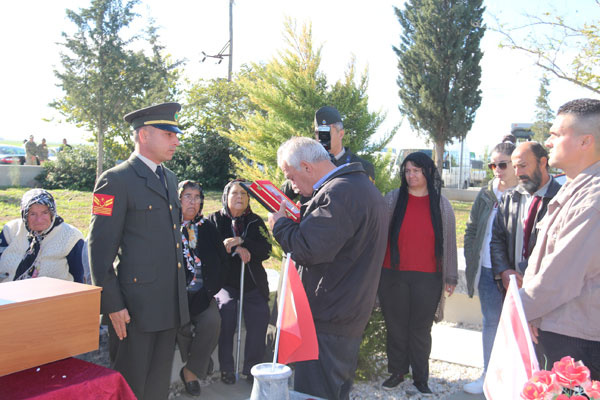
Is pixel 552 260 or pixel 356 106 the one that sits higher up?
pixel 356 106

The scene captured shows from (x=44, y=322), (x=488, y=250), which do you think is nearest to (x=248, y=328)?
(x=488, y=250)

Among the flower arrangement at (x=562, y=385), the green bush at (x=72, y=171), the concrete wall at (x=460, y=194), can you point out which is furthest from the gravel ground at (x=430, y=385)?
the concrete wall at (x=460, y=194)

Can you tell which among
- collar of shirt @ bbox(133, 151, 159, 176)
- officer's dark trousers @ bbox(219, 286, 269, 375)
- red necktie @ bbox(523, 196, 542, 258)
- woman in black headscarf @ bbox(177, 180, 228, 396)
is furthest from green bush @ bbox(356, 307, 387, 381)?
collar of shirt @ bbox(133, 151, 159, 176)

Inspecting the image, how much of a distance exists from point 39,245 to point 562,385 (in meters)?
3.58

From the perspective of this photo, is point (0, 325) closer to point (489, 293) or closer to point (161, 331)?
point (161, 331)

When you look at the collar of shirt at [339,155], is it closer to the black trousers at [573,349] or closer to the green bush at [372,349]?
the green bush at [372,349]

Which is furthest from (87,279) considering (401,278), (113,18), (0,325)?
(113,18)

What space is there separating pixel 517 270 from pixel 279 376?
2456mm

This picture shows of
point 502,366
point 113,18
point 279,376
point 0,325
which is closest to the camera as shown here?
→ point 502,366

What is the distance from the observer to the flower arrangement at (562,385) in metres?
1.45

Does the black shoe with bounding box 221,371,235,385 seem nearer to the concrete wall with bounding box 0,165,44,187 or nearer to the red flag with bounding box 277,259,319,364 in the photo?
the red flag with bounding box 277,259,319,364

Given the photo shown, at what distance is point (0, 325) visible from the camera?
200cm

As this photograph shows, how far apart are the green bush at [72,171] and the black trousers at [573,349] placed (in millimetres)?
16964

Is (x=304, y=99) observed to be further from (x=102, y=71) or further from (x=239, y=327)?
(x=102, y=71)
